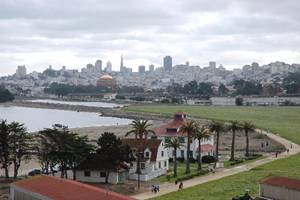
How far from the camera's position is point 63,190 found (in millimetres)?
32250

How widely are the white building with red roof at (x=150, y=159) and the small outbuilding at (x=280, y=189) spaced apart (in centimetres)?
1592

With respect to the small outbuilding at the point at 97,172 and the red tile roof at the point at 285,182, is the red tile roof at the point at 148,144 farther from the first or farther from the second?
the red tile roof at the point at 285,182

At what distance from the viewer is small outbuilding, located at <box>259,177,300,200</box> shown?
116 ft

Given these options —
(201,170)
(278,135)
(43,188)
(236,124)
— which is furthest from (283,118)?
(43,188)

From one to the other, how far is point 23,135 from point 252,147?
40.2 meters

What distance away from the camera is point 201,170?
186 ft

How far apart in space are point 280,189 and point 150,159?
2009 centimetres

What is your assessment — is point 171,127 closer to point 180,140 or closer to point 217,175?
point 180,140

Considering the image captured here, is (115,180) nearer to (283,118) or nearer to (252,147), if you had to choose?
(252,147)

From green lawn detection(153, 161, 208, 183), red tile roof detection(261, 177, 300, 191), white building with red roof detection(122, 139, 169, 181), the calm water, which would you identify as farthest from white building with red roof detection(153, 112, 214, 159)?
the calm water

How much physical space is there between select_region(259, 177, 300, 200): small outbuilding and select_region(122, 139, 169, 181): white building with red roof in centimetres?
1592

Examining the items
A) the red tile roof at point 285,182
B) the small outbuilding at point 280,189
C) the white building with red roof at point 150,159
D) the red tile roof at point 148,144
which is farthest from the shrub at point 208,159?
the red tile roof at point 285,182

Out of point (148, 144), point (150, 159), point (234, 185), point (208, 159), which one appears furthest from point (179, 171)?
point (234, 185)

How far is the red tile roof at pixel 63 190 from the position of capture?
100 ft
